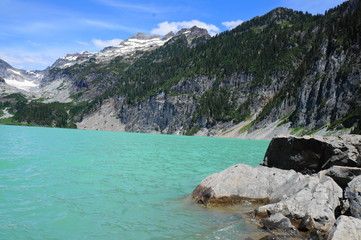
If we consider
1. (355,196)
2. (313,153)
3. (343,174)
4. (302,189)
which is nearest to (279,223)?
(302,189)

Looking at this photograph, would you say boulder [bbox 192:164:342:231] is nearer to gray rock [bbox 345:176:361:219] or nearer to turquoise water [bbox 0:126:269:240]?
gray rock [bbox 345:176:361:219]

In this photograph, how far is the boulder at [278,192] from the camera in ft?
50.4

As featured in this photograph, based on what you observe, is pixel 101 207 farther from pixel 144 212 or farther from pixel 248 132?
pixel 248 132

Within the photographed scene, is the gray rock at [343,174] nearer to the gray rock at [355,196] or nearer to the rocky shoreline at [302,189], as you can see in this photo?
the rocky shoreline at [302,189]

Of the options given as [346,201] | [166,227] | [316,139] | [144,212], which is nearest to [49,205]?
[144,212]

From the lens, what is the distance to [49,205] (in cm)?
1883

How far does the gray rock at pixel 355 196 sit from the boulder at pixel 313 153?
7.69m

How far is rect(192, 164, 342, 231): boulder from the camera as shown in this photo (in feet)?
50.4

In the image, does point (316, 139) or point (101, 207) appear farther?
point (316, 139)

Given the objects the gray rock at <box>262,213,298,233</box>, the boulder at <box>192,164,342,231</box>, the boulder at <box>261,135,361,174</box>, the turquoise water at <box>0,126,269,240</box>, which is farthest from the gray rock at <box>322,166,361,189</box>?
the turquoise water at <box>0,126,269,240</box>

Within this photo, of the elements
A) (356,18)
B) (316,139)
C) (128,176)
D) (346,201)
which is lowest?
(128,176)

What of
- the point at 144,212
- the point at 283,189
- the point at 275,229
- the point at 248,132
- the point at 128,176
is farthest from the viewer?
the point at 248,132

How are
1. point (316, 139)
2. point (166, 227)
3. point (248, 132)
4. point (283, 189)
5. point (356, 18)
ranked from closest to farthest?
point (166, 227)
point (283, 189)
point (316, 139)
point (356, 18)
point (248, 132)

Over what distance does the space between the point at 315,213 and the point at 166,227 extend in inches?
301
